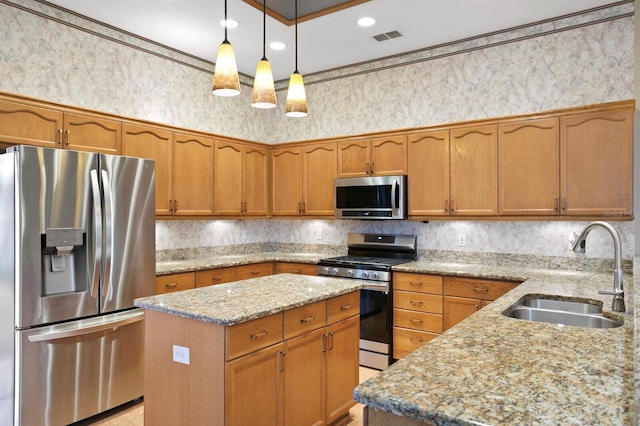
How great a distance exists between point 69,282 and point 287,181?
273 centimetres

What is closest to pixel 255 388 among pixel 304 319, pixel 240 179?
pixel 304 319

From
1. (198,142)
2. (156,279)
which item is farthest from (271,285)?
(198,142)

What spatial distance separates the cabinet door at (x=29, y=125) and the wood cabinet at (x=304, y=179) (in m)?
2.44

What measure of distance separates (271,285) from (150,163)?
1.45 meters

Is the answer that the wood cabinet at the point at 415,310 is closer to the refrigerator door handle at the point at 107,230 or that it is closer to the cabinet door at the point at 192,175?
the cabinet door at the point at 192,175

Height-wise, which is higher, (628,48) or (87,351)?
(628,48)

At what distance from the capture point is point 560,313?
7.27 feet

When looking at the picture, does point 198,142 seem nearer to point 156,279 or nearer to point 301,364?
point 156,279

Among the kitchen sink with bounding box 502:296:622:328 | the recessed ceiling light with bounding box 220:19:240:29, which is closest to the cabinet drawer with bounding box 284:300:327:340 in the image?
the kitchen sink with bounding box 502:296:622:328

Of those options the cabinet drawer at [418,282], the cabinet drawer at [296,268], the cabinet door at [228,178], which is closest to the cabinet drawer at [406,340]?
the cabinet drawer at [418,282]

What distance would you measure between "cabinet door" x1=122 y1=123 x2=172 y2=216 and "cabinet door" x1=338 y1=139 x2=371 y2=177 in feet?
5.86

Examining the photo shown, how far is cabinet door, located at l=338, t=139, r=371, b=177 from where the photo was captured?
446 centimetres

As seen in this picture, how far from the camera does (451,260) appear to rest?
424cm

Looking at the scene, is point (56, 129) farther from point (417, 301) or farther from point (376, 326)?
point (417, 301)
